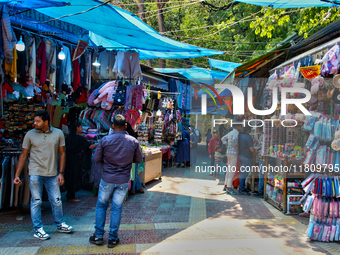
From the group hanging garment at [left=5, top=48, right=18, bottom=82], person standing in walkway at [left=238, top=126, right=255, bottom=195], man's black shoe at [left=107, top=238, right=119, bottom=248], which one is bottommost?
man's black shoe at [left=107, top=238, right=119, bottom=248]

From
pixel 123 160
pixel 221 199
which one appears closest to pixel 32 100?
pixel 123 160

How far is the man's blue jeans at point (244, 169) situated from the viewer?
7.29 meters

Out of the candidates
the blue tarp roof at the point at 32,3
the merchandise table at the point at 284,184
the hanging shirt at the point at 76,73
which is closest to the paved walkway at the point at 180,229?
the merchandise table at the point at 284,184

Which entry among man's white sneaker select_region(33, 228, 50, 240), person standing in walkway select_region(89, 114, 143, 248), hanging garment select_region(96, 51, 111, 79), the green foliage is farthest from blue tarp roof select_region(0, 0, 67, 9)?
man's white sneaker select_region(33, 228, 50, 240)

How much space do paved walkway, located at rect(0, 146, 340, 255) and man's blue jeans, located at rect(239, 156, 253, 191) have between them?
0.56 metres

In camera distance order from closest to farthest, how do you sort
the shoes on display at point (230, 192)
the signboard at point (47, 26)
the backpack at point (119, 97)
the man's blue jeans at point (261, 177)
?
the signboard at point (47, 26) < the backpack at point (119, 97) < the man's blue jeans at point (261, 177) < the shoes on display at point (230, 192)

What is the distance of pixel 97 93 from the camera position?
6.38 meters

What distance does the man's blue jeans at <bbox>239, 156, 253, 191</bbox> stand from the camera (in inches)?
287

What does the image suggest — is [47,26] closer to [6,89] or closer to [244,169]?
[6,89]

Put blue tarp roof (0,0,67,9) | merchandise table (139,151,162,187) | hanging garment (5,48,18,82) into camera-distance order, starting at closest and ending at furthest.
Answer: blue tarp roof (0,0,67,9) < hanging garment (5,48,18,82) < merchandise table (139,151,162,187)

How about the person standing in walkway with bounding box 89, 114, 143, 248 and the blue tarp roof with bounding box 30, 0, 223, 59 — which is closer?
the person standing in walkway with bounding box 89, 114, 143, 248

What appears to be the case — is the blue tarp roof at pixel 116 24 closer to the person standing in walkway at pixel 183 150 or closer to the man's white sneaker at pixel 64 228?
the man's white sneaker at pixel 64 228

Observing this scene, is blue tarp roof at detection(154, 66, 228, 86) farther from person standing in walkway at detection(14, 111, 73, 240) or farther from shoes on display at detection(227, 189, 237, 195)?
person standing in walkway at detection(14, 111, 73, 240)

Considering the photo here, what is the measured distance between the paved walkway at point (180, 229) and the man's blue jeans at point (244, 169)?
56 centimetres
